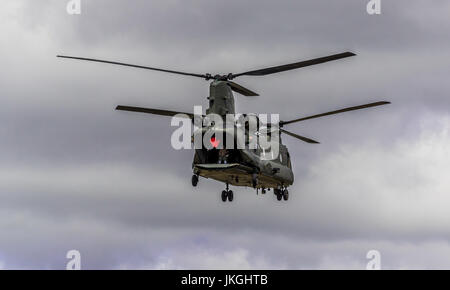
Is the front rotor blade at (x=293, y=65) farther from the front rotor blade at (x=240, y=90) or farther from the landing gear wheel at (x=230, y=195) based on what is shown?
the landing gear wheel at (x=230, y=195)

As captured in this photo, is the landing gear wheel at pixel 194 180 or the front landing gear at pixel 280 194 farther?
the front landing gear at pixel 280 194

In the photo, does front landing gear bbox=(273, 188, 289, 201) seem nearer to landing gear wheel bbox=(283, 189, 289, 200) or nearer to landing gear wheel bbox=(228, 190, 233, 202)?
landing gear wheel bbox=(283, 189, 289, 200)

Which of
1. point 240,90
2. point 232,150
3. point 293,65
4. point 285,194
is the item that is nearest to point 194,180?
point 232,150

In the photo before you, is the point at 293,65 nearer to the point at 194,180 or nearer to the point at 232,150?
the point at 232,150

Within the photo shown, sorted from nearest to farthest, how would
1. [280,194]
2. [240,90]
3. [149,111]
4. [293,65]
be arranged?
[293,65]
[149,111]
[240,90]
[280,194]

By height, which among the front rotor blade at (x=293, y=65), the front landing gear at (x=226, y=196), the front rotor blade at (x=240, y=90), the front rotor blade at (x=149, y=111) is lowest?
the front landing gear at (x=226, y=196)

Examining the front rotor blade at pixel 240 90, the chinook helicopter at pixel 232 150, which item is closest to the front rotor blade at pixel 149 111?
the chinook helicopter at pixel 232 150


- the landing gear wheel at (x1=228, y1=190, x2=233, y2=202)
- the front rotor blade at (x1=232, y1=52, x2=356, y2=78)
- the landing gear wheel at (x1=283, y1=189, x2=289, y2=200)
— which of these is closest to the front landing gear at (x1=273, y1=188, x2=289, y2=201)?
the landing gear wheel at (x1=283, y1=189, x2=289, y2=200)

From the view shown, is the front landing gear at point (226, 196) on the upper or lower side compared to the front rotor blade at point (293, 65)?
lower

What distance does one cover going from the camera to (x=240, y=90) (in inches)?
3868

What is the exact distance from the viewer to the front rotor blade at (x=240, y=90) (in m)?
96.8

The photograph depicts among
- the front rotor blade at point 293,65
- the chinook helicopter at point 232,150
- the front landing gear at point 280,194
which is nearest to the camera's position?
the front rotor blade at point 293,65
